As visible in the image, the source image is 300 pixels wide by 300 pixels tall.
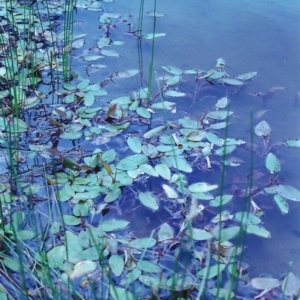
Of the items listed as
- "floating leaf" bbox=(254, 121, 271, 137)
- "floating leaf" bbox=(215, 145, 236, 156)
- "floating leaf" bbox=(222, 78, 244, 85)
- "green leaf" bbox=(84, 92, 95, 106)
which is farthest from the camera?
"floating leaf" bbox=(222, 78, 244, 85)

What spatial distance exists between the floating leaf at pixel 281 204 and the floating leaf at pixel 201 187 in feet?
0.69

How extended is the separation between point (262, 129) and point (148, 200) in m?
0.60

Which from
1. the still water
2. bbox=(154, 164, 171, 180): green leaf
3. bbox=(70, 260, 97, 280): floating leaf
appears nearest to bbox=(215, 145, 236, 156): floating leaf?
the still water

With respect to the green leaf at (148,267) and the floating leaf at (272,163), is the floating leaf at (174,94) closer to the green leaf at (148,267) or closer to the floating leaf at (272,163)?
the floating leaf at (272,163)

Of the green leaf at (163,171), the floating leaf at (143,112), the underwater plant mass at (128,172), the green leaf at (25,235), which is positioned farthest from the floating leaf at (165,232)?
the floating leaf at (143,112)

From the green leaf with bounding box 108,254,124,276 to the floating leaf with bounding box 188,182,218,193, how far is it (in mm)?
380

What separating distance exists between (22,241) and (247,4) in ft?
6.38

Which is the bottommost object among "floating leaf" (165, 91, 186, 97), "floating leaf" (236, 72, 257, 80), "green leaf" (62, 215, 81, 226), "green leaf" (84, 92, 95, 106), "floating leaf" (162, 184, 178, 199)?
"green leaf" (62, 215, 81, 226)

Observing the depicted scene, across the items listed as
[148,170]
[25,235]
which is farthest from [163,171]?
[25,235]

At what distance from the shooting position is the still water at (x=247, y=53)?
164 cm

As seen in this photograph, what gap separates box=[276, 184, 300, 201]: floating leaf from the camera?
1.65 metres

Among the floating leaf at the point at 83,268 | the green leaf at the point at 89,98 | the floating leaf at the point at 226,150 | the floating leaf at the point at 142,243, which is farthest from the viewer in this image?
the green leaf at the point at 89,98

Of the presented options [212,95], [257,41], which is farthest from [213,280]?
[257,41]

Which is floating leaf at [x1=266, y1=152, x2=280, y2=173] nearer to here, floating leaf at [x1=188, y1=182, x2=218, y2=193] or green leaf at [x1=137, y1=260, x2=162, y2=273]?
floating leaf at [x1=188, y1=182, x2=218, y2=193]
